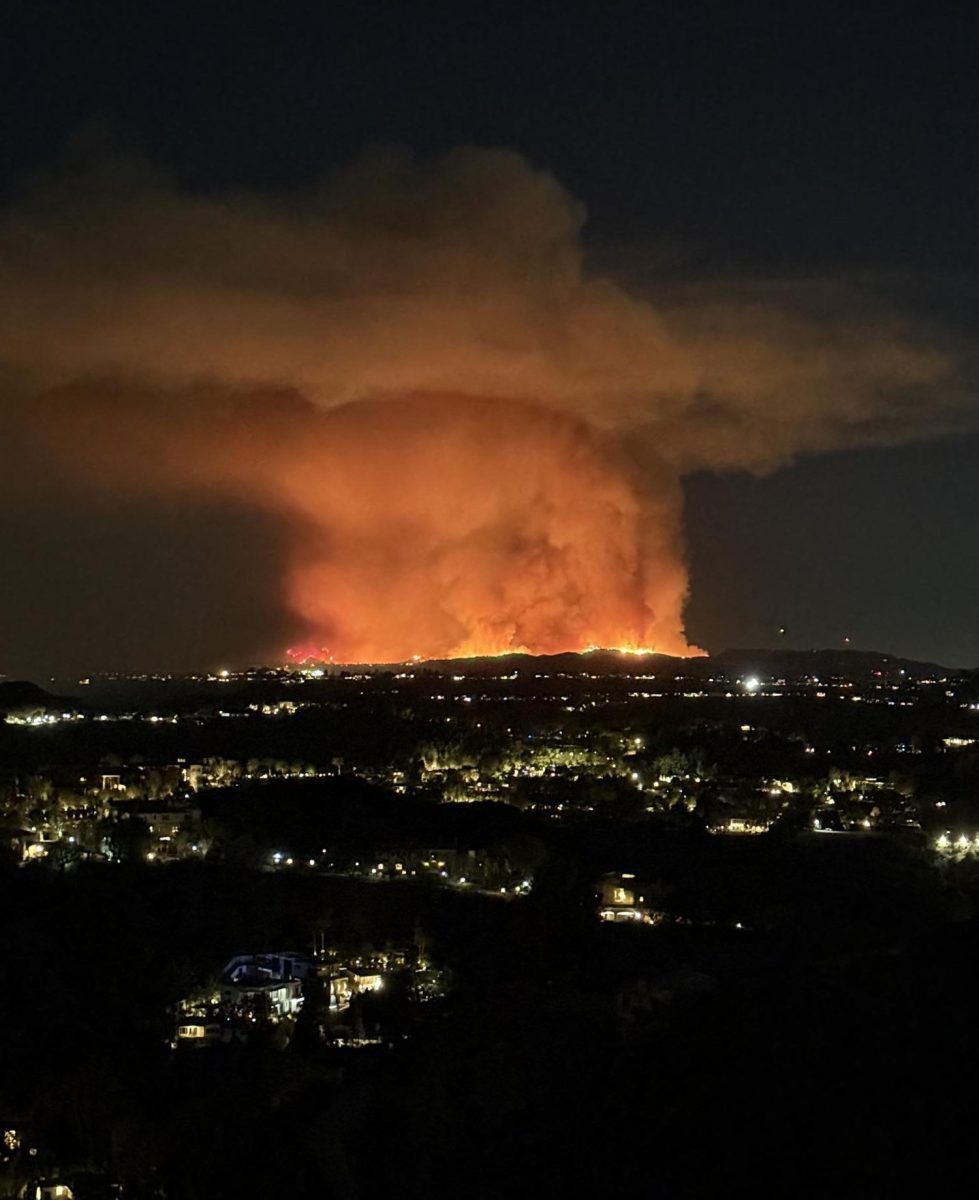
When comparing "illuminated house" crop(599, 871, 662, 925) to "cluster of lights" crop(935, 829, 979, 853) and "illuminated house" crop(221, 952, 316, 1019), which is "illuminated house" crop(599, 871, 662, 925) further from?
"cluster of lights" crop(935, 829, 979, 853)

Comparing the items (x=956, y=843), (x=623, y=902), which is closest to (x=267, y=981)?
(x=623, y=902)

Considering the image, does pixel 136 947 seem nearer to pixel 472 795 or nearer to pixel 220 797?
pixel 220 797

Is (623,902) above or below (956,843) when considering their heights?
below

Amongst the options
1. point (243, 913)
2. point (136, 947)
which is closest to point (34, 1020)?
point (136, 947)

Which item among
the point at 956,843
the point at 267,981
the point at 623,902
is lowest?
the point at 267,981

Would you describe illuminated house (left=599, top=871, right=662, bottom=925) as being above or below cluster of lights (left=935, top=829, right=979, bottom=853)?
below

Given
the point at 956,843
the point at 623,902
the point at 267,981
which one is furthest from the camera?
the point at 956,843

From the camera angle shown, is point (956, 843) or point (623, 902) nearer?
point (623, 902)

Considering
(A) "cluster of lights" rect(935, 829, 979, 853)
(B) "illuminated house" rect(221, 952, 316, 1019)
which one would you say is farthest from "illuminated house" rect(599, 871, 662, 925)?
(A) "cluster of lights" rect(935, 829, 979, 853)

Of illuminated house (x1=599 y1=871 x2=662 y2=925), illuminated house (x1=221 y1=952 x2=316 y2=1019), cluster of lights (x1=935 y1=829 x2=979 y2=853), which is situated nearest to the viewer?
illuminated house (x1=221 y1=952 x2=316 y2=1019)

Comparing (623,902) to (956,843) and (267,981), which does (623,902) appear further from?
(956,843)

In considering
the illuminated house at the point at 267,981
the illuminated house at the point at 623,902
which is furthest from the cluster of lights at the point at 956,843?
the illuminated house at the point at 267,981
